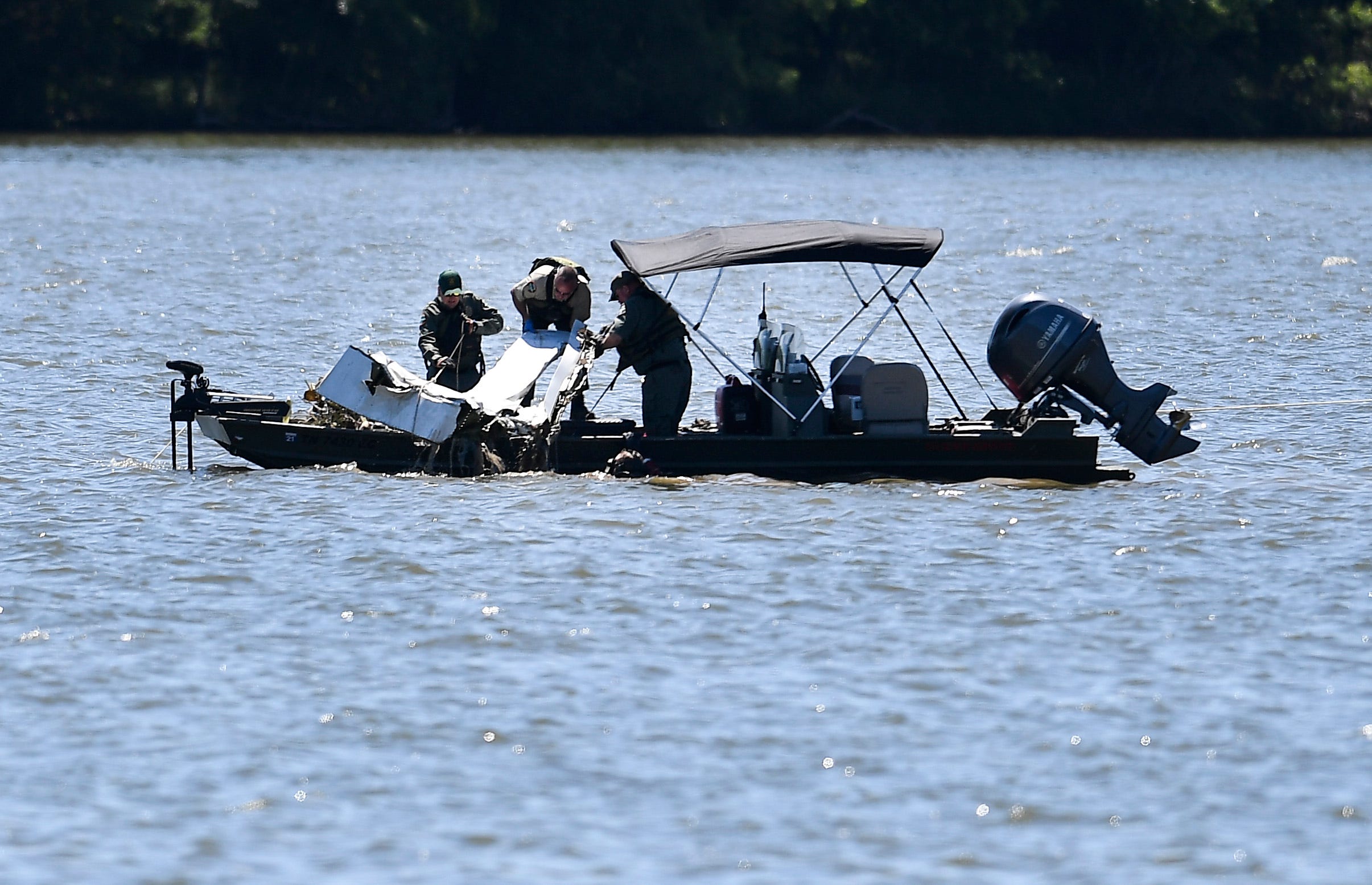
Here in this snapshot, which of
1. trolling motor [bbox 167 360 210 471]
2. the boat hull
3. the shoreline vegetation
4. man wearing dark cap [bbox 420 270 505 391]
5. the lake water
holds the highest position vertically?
the shoreline vegetation

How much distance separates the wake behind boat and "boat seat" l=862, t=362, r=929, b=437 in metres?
0.01

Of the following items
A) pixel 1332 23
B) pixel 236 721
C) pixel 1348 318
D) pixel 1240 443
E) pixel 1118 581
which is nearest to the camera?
pixel 236 721

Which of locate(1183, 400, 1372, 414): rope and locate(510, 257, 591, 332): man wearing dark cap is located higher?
locate(510, 257, 591, 332): man wearing dark cap

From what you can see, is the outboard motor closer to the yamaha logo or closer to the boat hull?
the yamaha logo

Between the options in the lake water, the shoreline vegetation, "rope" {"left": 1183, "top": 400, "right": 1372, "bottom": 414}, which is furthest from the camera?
the shoreline vegetation

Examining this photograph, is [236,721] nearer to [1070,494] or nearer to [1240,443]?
[1070,494]

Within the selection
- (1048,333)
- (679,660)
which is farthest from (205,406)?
(679,660)

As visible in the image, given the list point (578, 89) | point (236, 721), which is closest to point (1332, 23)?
point (578, 89)

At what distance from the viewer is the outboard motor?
16719 mm

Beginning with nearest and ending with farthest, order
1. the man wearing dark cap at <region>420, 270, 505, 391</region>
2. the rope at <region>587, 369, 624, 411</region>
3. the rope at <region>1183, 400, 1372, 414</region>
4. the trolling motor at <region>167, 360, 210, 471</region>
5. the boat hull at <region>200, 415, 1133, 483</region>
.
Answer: the rope at <region>587, 369, 624, 411</region> < the boat hull at <region>200, 415, 1133, 483</region> < the trolling motor at <region>167, 360, 210, 471</region> < the man wearing dark cap at <region>420, 270, 505, 391</region> < the rope at <region>1183, 400, 1372, 414</region>

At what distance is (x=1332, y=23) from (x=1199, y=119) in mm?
8124

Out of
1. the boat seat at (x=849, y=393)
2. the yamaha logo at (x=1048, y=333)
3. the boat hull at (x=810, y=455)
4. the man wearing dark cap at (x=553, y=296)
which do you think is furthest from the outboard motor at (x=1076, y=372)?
the man wearing dark cap at (x=553, y=296)

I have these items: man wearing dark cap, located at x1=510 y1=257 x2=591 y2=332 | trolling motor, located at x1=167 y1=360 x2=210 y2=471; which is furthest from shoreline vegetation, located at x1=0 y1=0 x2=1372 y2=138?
trolling motor, located at x1=167 y1=360 x2=210 y2=471

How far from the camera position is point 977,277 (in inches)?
1478
